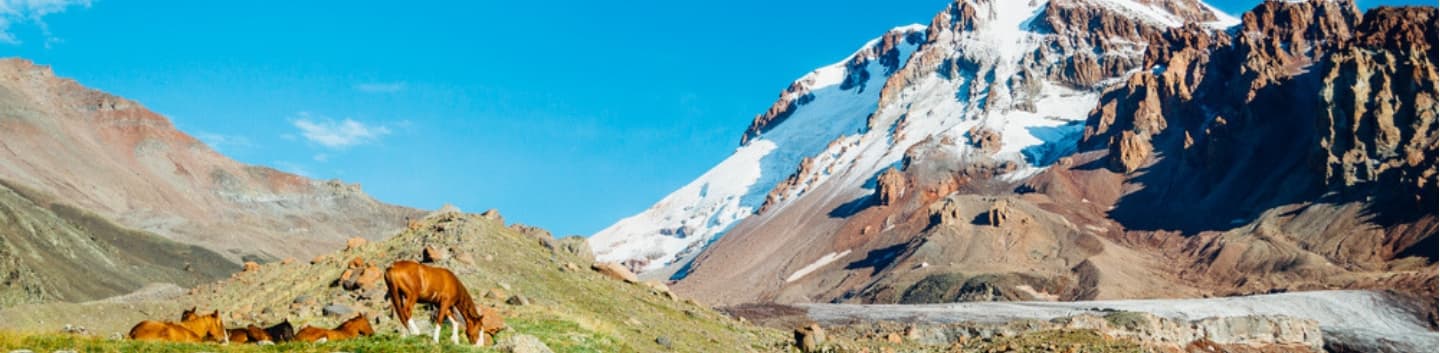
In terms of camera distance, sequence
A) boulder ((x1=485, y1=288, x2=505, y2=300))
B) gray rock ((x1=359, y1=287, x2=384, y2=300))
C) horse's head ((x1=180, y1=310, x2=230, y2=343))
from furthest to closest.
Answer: boulder ((x1=485, y1=288, x2=505, y2=300)) → gray rock ((x1=359, y1=287, x2=384, y2=300)) → horse's head ((x1=180, y1=310, x2=230, y2=343))

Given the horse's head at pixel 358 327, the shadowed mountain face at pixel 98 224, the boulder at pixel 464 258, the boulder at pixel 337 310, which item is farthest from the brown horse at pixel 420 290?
the shadowed mountain face at pixel 98 224

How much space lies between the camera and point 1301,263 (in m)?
172

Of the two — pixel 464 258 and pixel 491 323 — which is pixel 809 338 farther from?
pixel 491 323

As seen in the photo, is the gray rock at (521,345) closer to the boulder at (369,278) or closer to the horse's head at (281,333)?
the horse's head at (281,333)

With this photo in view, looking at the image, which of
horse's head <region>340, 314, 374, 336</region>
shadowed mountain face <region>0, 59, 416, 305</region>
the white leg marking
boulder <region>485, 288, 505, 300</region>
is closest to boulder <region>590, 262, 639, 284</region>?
boulder <region>485, 288, 505, 300</region>

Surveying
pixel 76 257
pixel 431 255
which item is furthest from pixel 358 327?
pixel 76 257

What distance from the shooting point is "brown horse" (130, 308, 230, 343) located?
20.1 metres

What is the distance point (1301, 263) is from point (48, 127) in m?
197

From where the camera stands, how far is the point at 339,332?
2244 centimetres

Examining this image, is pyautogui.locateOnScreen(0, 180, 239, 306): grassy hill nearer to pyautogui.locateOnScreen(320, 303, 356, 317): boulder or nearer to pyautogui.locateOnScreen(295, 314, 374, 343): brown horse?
pyautogui.locateOnScreen(320, 303, 356, 317): boulder

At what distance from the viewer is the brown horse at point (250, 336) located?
21.4m

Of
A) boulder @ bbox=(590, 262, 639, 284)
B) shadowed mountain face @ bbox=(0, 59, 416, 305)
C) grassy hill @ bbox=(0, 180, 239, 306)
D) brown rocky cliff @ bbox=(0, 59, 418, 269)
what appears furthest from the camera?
brown rocky cliff @ bbox=(0, 59, 418, 269)

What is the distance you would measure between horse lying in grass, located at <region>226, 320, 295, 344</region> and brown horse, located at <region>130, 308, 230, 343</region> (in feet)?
0.64

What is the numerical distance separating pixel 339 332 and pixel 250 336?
1647mm
